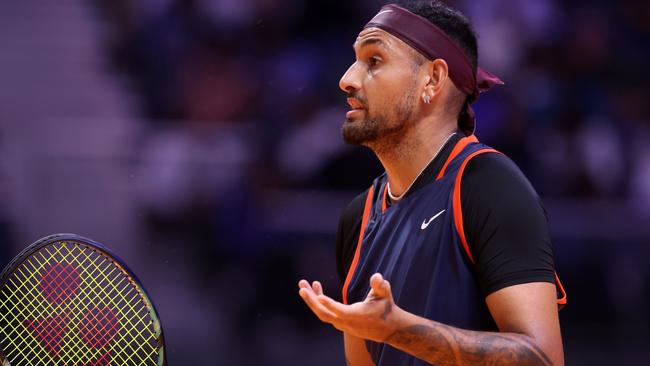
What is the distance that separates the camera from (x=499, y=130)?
482 cm

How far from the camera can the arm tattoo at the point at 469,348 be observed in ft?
6.45

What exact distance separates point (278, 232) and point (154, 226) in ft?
2.06

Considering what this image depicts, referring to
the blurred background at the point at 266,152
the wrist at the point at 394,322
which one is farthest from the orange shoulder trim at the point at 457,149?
the blurred background at the point at 266,152

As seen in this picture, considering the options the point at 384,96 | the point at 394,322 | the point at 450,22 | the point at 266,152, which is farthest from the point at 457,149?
the point at 266,152

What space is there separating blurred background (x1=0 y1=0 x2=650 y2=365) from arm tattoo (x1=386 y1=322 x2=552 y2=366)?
7.77 feet

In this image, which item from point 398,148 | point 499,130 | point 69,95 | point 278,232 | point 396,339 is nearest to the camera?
point 396,339

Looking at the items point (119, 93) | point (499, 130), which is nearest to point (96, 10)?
point (119, 93)

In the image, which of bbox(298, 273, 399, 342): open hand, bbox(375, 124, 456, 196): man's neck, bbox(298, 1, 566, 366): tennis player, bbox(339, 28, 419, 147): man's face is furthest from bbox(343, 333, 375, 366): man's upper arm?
bbox(298, 273, 399, 342): open hand

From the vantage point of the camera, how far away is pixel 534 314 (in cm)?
202

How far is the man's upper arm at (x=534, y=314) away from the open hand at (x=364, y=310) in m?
0.28

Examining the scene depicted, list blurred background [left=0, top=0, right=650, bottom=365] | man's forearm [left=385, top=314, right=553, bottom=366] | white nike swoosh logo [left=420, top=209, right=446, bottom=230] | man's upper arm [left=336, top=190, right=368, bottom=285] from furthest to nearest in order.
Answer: blurred background [left=0, top=0, right=650, bottom=365] < man's upper arm [left=336, top=190, right=368, bottom=285] < white nike swoosh logo [left=420, top=209, right=446, bottom=230] < man's forearm [left=385, top=314, right=553, bottom=366]

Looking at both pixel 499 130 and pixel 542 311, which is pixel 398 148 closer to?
pixel 542 311

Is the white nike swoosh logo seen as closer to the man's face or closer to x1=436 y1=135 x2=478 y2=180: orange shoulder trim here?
x1=436 y1=135 x2=478 y2=180: orange shoulder trim

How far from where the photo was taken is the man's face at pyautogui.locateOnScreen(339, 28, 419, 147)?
239 centimetres
